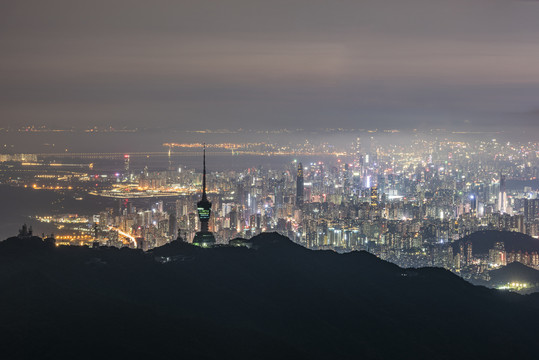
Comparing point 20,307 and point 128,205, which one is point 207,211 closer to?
point 20,307

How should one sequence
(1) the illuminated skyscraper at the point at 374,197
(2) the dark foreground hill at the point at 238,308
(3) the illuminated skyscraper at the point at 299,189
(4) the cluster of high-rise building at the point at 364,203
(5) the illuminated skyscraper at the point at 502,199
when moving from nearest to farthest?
1. (2) the dark foreground hill at the point at 238,308
2. (4) the cluster of high-rise building at the point at 364,203
3. (3) the illuminated skyscraper at the point at 299,189
4. (1) the illuminated skyscraper at the point at 374,197
5. (5) the illuminated skyscraper at the point at 502,199

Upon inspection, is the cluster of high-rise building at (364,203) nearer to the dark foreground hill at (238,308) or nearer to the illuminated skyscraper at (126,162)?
the illuminated skyscraper at (126,162)

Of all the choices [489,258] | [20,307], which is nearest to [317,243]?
[489,258]

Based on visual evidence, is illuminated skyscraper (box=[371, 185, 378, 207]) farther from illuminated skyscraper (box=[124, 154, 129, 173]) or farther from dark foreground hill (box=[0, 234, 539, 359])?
dark foreground hill (box=[0, 234, 539, 359])

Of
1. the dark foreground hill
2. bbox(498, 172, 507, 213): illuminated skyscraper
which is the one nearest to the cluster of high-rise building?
bbox(498, 172, 507, 213): illuminated skyscraper

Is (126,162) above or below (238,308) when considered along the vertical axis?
above

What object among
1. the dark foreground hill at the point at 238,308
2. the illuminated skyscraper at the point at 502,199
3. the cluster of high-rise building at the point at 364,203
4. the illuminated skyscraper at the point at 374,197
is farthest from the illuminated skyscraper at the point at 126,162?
the dark foreground hill at the point at 238,308

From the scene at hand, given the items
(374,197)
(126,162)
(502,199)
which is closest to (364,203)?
(374,197)

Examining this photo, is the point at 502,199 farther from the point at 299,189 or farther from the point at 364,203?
the point at 299,189

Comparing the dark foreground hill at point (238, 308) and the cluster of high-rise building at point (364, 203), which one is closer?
the dark foreground hill at point (238, 308)
